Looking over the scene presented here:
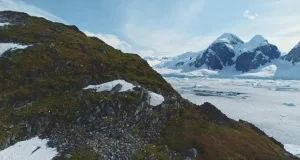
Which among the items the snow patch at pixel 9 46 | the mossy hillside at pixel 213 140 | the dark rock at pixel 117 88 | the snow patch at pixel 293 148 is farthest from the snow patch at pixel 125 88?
the snow patch at pixel 293 148

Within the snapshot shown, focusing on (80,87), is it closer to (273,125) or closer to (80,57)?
(80,57)

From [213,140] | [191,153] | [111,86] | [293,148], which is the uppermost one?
[111,86]

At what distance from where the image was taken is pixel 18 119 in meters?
45.8

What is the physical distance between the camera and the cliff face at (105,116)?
136 feet

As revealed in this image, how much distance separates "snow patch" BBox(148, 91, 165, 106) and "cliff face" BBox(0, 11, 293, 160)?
0.33m

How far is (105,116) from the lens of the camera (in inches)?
1841

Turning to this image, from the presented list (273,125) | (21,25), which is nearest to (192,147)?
(273,125)

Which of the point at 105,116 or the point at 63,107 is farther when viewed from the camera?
the point at 63,107

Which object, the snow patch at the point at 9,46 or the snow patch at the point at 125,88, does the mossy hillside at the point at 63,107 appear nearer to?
the snow patch at the point at 125,88

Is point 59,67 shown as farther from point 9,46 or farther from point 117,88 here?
point 117,88

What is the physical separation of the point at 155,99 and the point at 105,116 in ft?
31.0

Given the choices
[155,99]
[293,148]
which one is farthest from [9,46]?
[293,148]

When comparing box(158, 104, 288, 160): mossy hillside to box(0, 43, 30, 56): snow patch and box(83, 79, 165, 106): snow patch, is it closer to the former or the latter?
box(83, 79, 165, 106): snow patch

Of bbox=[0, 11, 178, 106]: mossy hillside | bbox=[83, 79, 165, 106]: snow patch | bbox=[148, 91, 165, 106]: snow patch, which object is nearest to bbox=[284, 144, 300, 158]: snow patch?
bbox=[0, 11, 178, 106]: mossy hillside
